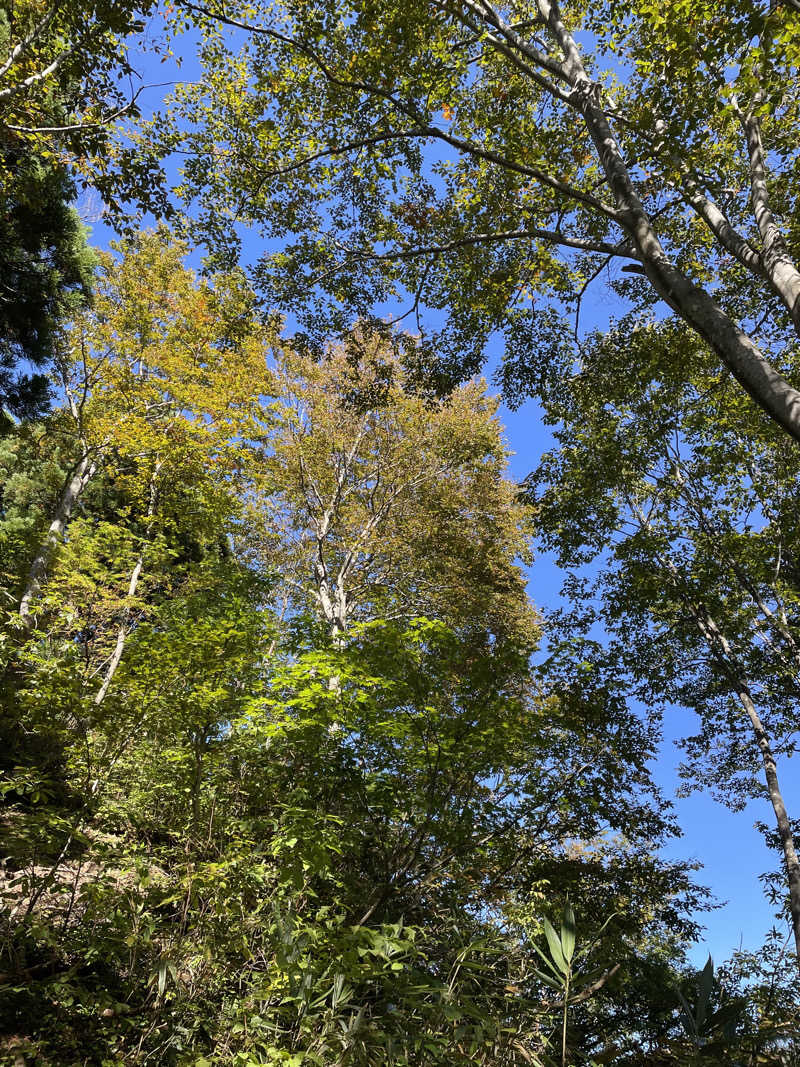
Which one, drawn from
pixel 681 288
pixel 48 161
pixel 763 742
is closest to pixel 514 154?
pixel 681 288

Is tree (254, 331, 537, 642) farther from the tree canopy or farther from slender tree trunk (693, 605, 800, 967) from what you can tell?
slender tree trunk (693, 605, 800, 967)

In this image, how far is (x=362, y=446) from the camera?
43.5 ft

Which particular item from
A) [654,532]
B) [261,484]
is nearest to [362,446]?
[261,484]

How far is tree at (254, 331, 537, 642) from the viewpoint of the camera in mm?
12609

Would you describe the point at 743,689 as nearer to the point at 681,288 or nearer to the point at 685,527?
the point at 685,527

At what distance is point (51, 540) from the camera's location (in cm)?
885

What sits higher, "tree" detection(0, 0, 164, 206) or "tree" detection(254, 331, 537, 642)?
"tree" detection(254, 331, 537, 642)

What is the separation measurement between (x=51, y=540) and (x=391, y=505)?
750cm

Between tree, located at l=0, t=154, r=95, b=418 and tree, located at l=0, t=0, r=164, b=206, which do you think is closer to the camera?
tree, located at l=0, t=0, r=164, b=206

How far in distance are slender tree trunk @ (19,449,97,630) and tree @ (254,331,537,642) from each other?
404 cm

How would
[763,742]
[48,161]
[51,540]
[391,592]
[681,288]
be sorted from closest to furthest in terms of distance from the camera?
1. [681,288]
2. [48,161]
3. [51,540]
4. [763,742]
5. [391,592]

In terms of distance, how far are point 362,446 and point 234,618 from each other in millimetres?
8639

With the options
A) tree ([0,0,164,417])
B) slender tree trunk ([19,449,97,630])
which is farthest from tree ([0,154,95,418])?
slender tree trunk ([19,449,97,630])

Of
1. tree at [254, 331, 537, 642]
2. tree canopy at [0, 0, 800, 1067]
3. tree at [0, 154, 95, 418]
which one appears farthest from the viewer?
tree at [254, 331, 537, 642]
